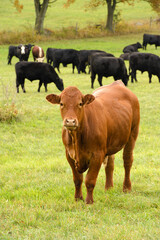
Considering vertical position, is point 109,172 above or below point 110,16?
below

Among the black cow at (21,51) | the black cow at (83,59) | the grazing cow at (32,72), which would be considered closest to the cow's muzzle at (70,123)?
the grazing cow at (32,72)

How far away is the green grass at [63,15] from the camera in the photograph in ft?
166

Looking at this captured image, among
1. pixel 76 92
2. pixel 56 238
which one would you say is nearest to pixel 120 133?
pixel 76 92

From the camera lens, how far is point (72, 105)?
Answer: 4.02 m

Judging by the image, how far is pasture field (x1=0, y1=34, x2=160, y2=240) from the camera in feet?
12.2

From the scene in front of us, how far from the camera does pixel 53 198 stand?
490 cm

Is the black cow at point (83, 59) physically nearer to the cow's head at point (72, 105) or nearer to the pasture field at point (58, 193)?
the pasture field at point (58, 193)

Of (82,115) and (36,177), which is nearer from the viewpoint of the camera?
(82,115)

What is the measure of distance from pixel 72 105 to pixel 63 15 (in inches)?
2190

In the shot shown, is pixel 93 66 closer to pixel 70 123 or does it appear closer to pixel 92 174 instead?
pixel 92 174

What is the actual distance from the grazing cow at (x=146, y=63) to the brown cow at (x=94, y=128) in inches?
542

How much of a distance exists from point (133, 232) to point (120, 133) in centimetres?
156

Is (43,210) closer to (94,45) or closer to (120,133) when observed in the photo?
(120,133)

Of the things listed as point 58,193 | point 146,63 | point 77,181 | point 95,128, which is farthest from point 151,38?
point 95,128
